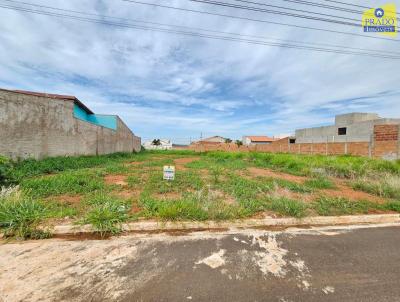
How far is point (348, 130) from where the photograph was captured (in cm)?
1805

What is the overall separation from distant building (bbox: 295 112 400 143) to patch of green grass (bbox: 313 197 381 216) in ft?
31.8

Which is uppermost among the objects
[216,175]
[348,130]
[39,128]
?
[348,130]

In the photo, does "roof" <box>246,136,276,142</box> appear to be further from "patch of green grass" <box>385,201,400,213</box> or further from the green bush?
the green bush

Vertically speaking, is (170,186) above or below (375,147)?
below

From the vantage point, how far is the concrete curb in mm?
2801

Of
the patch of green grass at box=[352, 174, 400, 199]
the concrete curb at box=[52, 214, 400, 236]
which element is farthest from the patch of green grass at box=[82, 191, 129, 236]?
the patch of green grass at box=[352, 174, 400, 199]

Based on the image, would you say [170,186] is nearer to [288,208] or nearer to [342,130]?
[288,208]

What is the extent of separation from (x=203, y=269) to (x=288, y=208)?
8.04 ft

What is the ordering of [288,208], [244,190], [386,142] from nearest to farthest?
[288,208] < [244,190] < [386,142]

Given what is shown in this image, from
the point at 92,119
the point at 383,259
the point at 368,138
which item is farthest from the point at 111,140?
the point at 368,138

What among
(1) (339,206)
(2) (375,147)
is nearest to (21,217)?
(1) (339,206)

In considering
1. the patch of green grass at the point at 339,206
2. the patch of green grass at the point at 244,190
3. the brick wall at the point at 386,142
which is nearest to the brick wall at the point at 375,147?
the brick wall at the point at 386,142

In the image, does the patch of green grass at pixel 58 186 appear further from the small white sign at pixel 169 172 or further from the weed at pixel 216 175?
Answer: the weed at pixel 216 175

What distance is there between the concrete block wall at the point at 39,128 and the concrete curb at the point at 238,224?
5.91m
